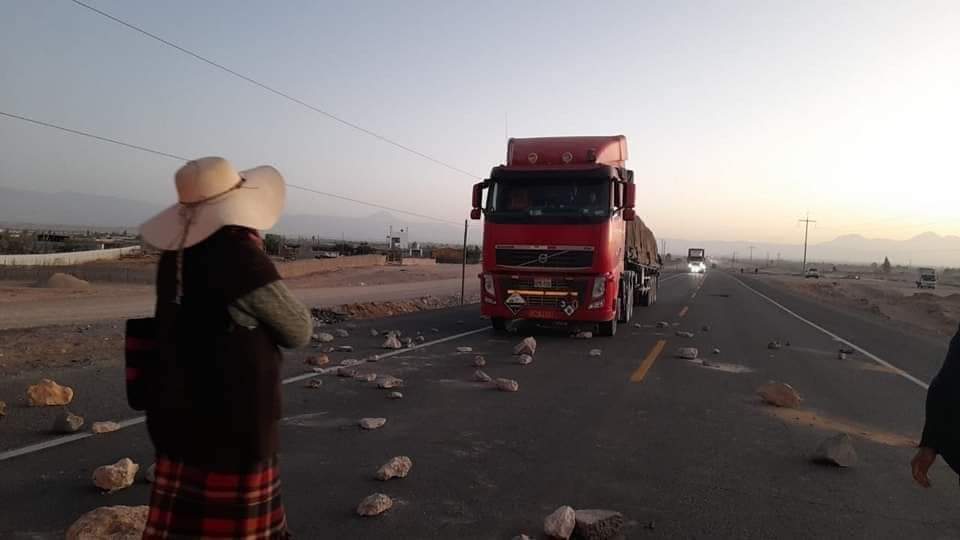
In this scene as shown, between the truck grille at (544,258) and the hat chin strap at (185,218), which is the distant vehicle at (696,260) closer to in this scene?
the truck grille at (544,258)

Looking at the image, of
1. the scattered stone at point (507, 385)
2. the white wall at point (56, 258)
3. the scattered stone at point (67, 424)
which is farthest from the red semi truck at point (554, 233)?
the white wall at point (56, 258)

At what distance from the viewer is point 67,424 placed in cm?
593

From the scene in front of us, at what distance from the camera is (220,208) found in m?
2.47

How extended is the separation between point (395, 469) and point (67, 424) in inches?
125

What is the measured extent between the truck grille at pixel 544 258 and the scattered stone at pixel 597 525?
8.58 m

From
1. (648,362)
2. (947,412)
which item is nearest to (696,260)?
(648,362)

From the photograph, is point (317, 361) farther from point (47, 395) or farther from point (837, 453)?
point (837, 453)

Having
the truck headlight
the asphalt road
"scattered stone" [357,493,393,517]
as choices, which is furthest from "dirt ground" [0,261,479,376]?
"scattered stone" [357,493,393,517]

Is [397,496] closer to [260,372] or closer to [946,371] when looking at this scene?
[260,372]

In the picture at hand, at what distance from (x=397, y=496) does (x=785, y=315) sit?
813 inches

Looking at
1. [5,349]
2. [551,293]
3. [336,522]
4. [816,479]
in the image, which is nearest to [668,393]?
[816,479]

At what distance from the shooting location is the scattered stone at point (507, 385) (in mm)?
8344

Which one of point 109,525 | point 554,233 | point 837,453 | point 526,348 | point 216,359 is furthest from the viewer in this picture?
point 554,233

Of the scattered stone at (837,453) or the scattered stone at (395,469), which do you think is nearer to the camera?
the scattered stone at (395,469)
